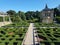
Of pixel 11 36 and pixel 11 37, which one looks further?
pixel 11 36

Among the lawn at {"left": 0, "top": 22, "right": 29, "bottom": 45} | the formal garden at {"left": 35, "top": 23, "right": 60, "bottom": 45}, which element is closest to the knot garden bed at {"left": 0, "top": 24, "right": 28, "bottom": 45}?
the lawn at {"left": 0, "top": 22, "right": 29, "bottom": 45}

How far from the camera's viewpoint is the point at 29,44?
492 inches

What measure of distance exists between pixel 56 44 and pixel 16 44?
12.7 feet

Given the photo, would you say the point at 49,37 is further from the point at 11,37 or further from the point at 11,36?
the point at 11,36

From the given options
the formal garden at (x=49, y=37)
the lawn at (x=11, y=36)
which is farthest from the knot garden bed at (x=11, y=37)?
the formal garden at (x=49, y=37)

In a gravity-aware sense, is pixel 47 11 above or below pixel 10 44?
above

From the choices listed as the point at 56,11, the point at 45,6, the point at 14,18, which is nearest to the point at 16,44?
the point at 14,18

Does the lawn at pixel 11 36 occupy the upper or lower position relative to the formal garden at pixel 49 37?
upper

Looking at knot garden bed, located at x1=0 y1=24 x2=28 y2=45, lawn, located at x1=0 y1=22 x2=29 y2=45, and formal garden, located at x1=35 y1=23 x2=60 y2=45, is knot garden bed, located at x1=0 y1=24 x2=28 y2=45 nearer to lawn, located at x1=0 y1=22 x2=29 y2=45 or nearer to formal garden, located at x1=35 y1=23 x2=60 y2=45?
lawn, located at x1=0 y1=22 x2=29 y2=45

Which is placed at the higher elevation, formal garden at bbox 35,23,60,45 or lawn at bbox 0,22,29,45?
lawn at bbox 0,22,29,45

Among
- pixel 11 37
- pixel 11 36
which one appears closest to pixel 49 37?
pixel 11 37

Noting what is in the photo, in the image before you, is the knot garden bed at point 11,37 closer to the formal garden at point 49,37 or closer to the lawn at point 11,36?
the lawn at point 11,36

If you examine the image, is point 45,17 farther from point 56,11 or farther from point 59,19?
point 56,11

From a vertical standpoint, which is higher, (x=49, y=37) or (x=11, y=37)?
(x=11, y=37)
